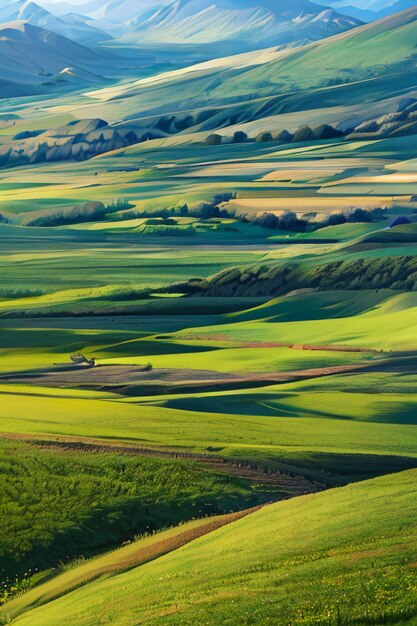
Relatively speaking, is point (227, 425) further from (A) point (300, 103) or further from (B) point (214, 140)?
(A) point (300, 103)

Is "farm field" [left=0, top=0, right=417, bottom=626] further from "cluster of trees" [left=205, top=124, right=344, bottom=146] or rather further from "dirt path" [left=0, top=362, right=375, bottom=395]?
"cluster of trees" [left=205, top=124, right=344, bottom=146]

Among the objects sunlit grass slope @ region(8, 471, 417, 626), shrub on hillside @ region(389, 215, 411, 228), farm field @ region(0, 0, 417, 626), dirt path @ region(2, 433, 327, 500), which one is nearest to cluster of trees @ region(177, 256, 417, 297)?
farm field @ region(0, 0, 417, 626)

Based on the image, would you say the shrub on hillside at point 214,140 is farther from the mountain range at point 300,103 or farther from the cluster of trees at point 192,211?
the cluster of trees at point 192,211

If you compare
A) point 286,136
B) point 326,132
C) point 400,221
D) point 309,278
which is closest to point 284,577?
point 309,278

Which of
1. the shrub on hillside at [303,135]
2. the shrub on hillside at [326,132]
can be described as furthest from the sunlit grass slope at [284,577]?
the shrub on hillside at [326,132]

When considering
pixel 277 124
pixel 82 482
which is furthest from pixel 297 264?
pixel 277 124

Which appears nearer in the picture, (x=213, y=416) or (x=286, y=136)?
(x=213, y=416)
